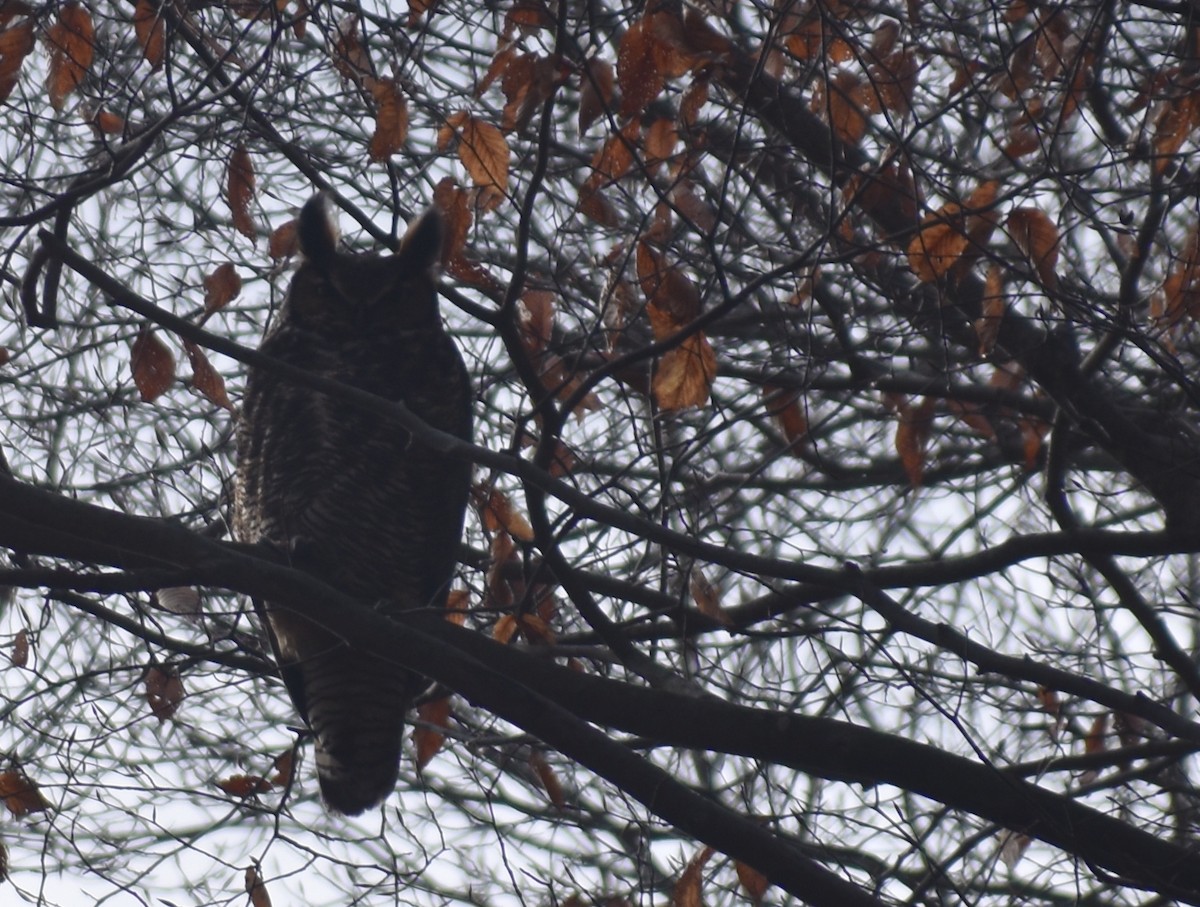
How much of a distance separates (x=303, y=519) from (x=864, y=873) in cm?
200

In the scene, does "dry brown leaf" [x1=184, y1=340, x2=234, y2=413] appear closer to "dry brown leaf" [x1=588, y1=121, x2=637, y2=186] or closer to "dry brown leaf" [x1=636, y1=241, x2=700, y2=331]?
"dry brown leaf" [x1=588, y1=121, x2=637, y2=186]

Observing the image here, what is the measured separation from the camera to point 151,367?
3.78 metres

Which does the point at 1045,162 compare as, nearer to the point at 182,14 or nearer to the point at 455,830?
the point at 182,14

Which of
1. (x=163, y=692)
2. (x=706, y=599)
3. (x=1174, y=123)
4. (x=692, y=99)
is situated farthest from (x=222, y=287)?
(x=1174, y=123)

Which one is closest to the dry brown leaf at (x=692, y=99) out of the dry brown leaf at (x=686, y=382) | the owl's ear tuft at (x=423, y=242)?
the dry brown leaf at (x=686, y=382)

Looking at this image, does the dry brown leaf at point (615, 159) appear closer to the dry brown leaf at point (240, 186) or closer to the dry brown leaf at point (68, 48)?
the dry brown leaf at point (240, 186)

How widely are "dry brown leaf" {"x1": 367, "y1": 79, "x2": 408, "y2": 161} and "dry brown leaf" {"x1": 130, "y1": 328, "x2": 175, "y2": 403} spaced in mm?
832

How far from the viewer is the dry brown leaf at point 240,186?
409 cm

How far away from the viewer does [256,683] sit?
5.09 meters

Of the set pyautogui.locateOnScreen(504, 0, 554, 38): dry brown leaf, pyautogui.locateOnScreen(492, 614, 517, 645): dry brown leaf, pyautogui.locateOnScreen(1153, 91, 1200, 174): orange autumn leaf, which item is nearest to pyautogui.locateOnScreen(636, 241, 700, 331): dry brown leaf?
pyautogui.locateOnScreen(504, 0, 554, 38): dry brown leaf

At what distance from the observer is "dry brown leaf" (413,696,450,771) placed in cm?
407

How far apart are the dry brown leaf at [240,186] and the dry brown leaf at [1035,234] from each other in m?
2.23

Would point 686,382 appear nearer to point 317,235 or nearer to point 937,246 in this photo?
point 937,246

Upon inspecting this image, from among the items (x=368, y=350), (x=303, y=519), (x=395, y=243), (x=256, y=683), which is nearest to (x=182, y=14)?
(x=395, y=243)
